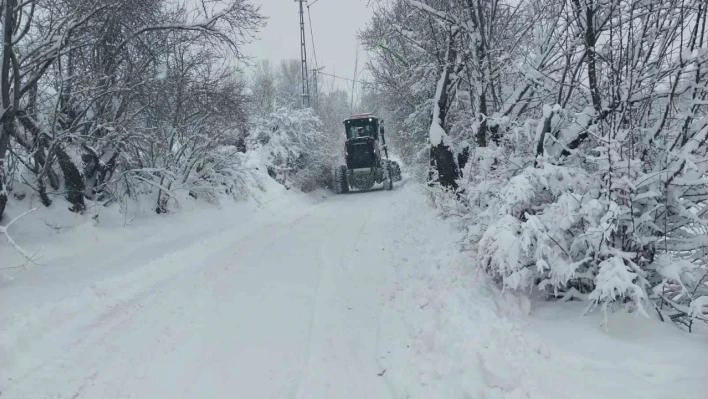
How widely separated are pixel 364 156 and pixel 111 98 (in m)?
15.4

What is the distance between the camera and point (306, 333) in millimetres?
4992

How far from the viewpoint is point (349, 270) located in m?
7.46

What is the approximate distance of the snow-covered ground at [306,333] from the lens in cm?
351

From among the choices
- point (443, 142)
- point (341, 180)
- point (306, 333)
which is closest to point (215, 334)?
point (306, 333)

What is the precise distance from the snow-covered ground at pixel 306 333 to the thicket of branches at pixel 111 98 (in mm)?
1675

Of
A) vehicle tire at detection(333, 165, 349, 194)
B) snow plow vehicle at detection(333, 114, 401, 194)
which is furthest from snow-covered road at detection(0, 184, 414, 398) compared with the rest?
vehicle tire at detection(333, 165, 349, 194)

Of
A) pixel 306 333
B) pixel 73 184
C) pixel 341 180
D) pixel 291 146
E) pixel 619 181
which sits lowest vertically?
pixel 341 180

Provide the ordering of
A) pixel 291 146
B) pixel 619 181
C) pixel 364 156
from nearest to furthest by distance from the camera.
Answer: pixel 619 181 → pixel 291 146 → pixel 364 156

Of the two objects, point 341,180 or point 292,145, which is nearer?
point 292,145

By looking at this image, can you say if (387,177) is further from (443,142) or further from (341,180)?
(443,142)

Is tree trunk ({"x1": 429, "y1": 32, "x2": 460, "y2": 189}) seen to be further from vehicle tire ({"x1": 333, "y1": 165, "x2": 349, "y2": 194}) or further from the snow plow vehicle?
vehicle tire ({"x1": 333, "y1": 165, "x2": 349, "y2": 194})

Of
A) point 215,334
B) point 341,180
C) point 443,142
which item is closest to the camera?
point 215,334

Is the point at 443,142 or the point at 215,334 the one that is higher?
the point at 443,142

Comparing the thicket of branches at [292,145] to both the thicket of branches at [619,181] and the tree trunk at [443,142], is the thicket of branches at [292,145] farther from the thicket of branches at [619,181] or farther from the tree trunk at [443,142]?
the thicket of branches at [619,181]
